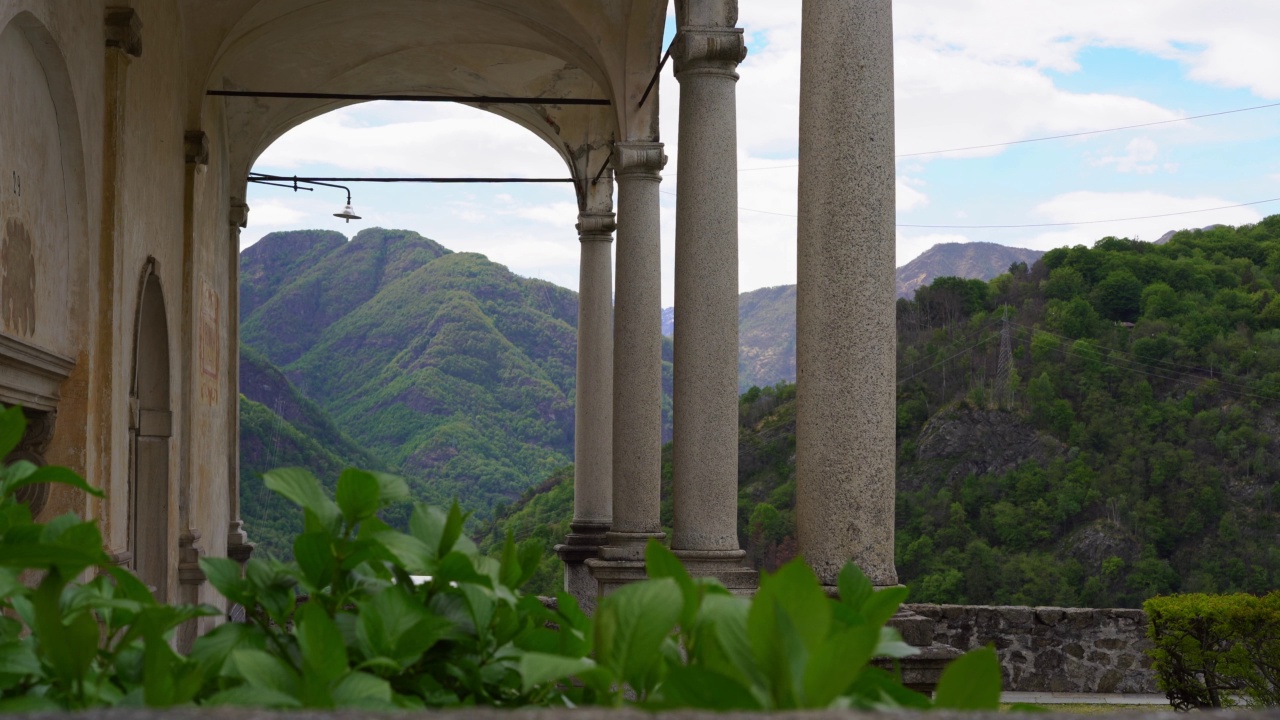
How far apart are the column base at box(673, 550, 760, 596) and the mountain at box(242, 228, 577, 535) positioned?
49.4m

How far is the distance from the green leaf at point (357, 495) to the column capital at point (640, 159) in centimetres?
1039

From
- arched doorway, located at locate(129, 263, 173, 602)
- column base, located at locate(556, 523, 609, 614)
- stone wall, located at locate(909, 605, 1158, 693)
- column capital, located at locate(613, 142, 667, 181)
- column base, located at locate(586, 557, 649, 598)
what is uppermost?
column capital, located at locate(613, 142, 667, 181)

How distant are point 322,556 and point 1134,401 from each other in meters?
49.2

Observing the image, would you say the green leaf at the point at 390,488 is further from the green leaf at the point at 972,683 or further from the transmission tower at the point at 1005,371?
the transmission tower at the point at 1005,371

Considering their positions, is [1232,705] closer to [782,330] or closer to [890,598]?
[890,598]

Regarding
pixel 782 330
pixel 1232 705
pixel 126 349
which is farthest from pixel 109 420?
pixel 782 330

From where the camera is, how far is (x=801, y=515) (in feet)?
17.9

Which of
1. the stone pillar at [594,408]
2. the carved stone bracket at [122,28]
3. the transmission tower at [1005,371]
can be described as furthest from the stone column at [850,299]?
the transmission tower at [1005,371]

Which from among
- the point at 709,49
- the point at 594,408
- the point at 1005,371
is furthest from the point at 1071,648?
the point at 1005,371

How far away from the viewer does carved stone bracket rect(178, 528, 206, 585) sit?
11.2m

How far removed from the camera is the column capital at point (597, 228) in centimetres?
1579

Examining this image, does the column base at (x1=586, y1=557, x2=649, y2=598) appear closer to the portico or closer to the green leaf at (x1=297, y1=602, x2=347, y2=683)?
the portico

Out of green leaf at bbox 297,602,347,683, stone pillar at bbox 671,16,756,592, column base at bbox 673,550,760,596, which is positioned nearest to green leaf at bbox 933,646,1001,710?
green leaf at bbox 297,602,347,683

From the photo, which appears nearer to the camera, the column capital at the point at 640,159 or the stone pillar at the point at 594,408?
the column capital at the point at 640,159
